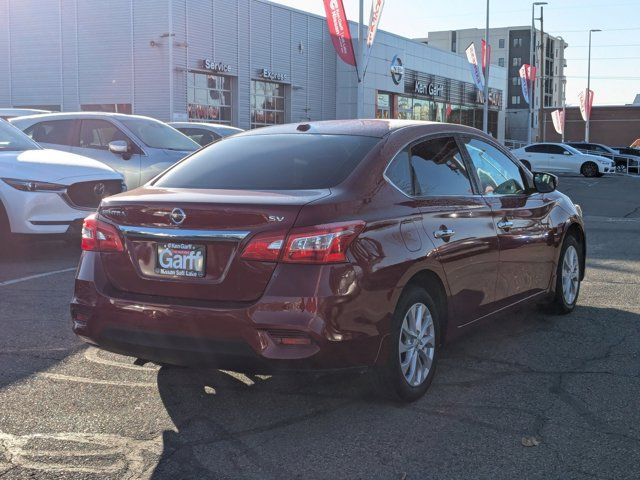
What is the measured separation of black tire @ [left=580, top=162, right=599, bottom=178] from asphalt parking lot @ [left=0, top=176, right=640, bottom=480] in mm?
29396

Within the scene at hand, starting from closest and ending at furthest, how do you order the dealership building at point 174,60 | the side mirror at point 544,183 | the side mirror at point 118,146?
the side mirror at point 544,183 → the side mirror at point 118,146 → the dealership building at point 174,60

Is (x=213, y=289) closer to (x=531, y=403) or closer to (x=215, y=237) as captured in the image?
(x=215, y=237)

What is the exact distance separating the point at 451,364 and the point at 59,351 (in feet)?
8.73

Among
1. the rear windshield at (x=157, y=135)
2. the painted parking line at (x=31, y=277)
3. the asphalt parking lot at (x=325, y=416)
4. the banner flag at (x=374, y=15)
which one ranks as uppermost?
the banner flag at (x=374, y=15)

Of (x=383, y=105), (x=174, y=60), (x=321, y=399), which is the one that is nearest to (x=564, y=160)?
(x=383, y=105)

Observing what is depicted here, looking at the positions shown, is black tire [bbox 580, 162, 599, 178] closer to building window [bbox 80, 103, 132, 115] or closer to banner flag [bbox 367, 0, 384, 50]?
banner flag [bbox 367, 0, 384, 50]

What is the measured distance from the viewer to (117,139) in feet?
36.8

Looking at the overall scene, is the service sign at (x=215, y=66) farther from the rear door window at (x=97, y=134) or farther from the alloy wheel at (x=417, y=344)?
the alloy wheel at (x=417, y=344)

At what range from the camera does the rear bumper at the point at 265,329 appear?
3.51 metres

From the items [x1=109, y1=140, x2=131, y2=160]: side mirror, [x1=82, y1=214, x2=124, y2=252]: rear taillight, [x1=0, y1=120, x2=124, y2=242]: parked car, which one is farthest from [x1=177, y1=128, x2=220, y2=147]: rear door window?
[x1=82, y1=214, x2=124, y2=252]: rear taillight

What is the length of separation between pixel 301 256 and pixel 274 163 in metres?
1.00

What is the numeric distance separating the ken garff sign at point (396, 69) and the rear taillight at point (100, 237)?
42767 millimetres

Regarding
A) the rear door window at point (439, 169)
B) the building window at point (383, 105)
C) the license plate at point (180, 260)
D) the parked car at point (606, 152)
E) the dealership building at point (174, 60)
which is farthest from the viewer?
the building window at point (383, 105)

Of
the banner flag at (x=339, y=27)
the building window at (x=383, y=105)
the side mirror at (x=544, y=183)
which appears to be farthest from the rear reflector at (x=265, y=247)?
the building window at (x=383, y=105)
